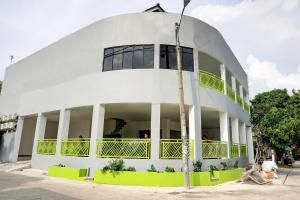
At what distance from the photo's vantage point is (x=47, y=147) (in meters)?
15.1

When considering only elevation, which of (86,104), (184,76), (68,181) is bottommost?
(68,181)

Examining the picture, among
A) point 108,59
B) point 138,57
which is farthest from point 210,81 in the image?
point 108,59

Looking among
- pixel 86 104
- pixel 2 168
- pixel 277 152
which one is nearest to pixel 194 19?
pixel 86 104

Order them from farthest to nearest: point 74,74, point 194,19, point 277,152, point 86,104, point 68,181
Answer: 1. point 277,152
2. point 74,74
3. point 194,19
4. point 86,104
5. point 68,181

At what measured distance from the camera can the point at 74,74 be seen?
15.3 m

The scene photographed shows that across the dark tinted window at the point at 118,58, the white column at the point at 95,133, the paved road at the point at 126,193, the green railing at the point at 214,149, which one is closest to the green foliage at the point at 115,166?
the paved road at the point at 126,193

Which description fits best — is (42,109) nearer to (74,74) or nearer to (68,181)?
(74,74)

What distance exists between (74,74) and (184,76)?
7597mm

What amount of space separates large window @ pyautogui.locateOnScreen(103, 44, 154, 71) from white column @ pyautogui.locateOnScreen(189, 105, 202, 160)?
3.65 m

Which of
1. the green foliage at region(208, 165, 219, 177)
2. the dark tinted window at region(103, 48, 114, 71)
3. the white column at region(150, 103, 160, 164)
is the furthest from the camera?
the dark tinted window at region(103, 48, 114, 71)

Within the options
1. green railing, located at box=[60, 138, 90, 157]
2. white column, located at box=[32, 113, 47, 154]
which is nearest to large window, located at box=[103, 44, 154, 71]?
green railing, located at box=[60, 138, 90, 157]

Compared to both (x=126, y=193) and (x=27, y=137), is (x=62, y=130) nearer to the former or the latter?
(x=126, y=193)

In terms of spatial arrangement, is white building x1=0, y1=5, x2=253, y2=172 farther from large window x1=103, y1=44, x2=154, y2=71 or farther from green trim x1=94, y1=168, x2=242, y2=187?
green trim x1=94, y1=168, x2=242, y2=187

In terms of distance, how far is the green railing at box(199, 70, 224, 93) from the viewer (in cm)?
1384
